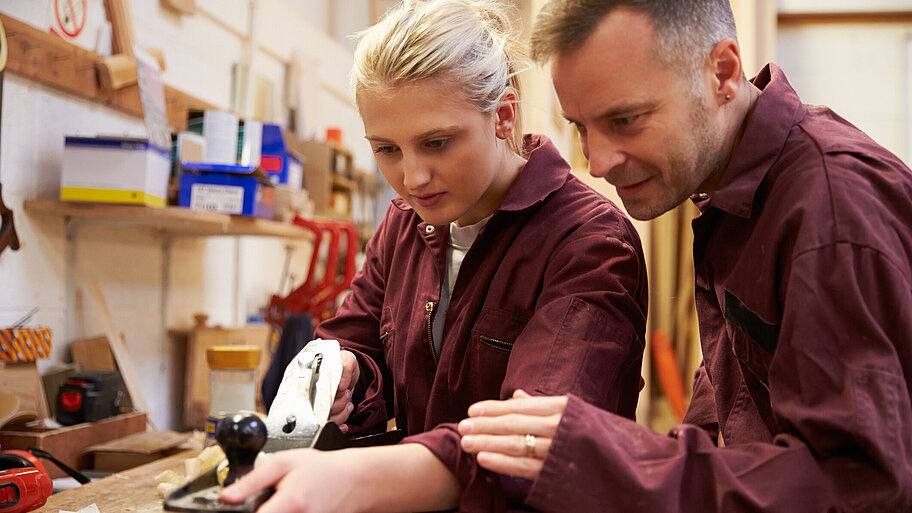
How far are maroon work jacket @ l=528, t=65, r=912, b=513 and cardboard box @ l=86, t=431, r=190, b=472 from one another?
5.03 feet

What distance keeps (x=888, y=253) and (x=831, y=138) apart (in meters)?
0.18

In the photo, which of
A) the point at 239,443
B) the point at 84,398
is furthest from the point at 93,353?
the point at 239,443

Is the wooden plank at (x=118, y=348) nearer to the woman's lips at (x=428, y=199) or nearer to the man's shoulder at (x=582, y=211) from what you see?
the woman's lips at (x=428, y=199)

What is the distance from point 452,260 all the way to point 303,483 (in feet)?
2.30

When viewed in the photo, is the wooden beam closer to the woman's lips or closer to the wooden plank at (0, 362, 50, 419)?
A: the woman's lips

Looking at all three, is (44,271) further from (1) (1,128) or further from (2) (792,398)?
(2) (792,398)

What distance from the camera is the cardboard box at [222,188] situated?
238 centimetres

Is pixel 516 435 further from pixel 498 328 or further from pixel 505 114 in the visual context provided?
pixel 505 114

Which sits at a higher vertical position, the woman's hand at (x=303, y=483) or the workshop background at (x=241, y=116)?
the workshop background at (x=241, y=116)

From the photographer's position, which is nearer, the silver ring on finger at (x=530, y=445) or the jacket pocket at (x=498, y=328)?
the silver ring on finger at (x=530, y=445)

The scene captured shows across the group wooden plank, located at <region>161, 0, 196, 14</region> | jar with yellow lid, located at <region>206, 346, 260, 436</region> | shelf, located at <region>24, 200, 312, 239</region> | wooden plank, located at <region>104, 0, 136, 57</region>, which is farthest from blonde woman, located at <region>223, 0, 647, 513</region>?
wooden plank, located at <region>161, 0, 196, 14</region>

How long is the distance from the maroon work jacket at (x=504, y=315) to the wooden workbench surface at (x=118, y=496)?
0.46 meters

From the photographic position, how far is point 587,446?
0.81 metres

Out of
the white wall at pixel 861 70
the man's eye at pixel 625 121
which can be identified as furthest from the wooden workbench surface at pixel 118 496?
the white wall at pixel 861 70
